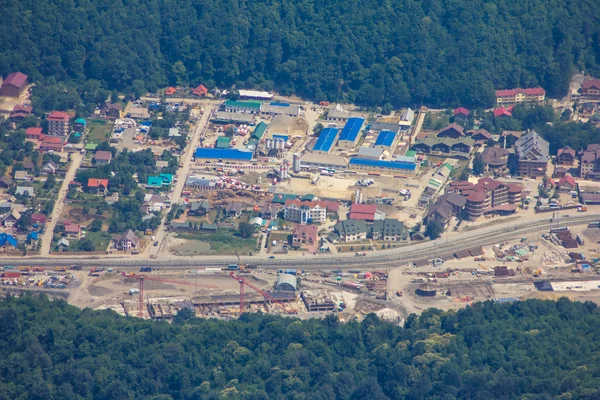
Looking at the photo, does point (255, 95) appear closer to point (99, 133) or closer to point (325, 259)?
point (99, 133)

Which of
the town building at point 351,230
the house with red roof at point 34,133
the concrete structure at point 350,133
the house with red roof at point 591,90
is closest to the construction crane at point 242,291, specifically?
the town building at point 351,230

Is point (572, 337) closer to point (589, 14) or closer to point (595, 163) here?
point (595, 163)

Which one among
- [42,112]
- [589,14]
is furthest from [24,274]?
[589,14]

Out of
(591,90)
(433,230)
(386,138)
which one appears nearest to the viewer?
(433,230)

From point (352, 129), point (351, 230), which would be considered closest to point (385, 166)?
point (352, 129)

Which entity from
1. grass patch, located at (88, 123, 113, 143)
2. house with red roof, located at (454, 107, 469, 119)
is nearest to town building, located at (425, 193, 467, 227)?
house with red roof, located at (454, 107, 469, 119)
